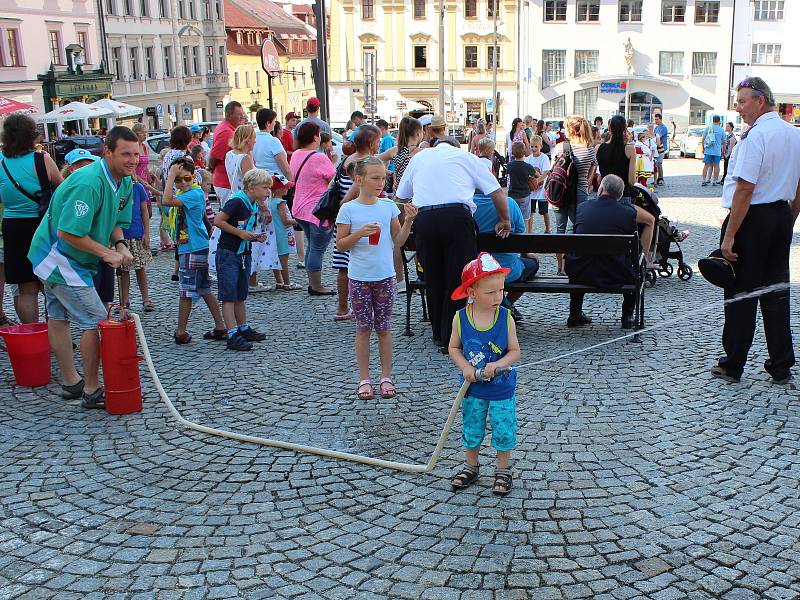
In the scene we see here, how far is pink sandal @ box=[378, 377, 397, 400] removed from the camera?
6328mm

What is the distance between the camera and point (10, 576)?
4074 mm

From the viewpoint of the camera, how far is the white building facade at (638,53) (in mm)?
60938

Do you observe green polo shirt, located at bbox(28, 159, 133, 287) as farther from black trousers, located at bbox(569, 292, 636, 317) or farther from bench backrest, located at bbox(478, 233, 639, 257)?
black trousers, located at bbox(569, 292, 636, 317)

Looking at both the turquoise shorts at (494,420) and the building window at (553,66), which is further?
the building window at (553,66)

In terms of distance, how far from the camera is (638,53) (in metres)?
61.5

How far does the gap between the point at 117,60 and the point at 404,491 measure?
5639 centimetres

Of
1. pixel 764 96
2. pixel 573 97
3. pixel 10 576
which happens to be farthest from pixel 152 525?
pixel 573 97

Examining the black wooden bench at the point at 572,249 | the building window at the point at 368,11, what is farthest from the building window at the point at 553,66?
the black wooden bench at the point at 572,249

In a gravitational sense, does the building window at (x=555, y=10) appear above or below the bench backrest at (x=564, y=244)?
above

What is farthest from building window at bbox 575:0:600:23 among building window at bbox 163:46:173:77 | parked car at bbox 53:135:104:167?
parked car at bbox 53:135:104:167

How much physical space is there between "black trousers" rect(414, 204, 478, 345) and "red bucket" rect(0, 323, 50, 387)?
9.96 feet

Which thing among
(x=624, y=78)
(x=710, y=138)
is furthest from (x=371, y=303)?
(x=624, y=78)

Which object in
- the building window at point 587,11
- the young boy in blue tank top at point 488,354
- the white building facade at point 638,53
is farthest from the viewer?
the white building facade at point 638,53

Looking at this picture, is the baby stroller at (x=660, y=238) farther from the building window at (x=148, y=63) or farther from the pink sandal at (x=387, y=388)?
the building window at (x=148, y=63)
